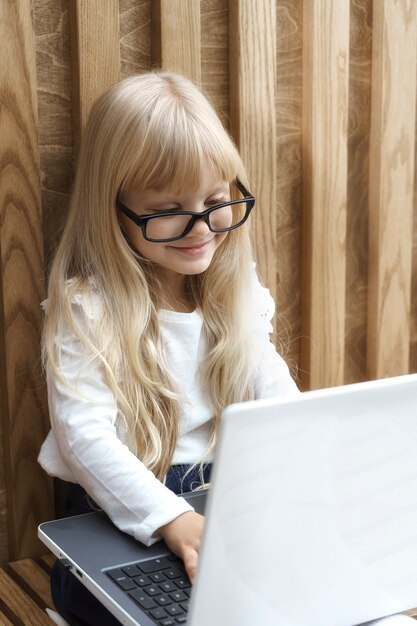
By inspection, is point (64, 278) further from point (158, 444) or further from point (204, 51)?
point (204, 51)

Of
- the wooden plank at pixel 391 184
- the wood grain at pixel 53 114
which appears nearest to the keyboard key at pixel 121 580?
the wood grain at pixel 53 114

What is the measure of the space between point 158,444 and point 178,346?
148mm

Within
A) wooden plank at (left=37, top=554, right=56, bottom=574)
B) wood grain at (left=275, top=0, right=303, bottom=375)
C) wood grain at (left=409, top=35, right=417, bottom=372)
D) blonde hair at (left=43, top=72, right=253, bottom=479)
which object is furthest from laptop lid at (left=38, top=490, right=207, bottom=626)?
wood grain at (left=409, top=35, right=417, bottom=372)

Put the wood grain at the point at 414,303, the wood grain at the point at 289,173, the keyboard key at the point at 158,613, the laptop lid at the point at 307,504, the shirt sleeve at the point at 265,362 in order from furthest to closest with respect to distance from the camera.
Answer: the wood grain at the point at 414,303 → the wood grain at the point at 289,173 → the shirt sleeve at the point at 265,362 → the keyboard key at the point at 158,613 → the laptop lid at the point at 307,504

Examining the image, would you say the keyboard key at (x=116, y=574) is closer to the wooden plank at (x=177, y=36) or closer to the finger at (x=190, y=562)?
the finger at (x=190, y=562)

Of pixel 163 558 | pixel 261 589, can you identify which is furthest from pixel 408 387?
pixel 163 558

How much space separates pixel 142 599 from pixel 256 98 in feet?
2.79

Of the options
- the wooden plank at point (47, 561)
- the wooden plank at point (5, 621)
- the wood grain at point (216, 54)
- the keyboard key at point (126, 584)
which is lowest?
the wooden plank at point (47, 561)

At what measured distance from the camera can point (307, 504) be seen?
778mm

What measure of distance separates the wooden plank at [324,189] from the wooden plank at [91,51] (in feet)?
1.23

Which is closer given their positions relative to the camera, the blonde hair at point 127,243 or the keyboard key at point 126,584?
the keyboard key at point 126,584

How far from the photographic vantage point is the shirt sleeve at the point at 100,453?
1078mm

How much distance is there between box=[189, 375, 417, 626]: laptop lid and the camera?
0.73 m

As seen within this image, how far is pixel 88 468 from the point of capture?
1.13 m
